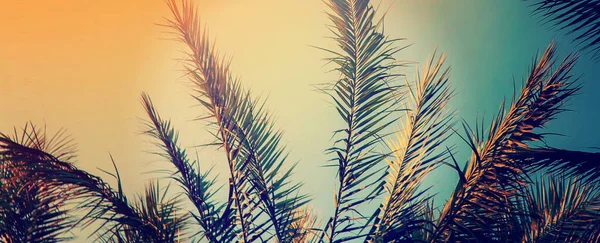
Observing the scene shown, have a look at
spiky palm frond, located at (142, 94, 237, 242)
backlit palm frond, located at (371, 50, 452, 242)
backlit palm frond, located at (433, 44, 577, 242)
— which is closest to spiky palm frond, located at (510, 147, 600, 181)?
backlit palm frond, located at (433, 44, 577, 242)

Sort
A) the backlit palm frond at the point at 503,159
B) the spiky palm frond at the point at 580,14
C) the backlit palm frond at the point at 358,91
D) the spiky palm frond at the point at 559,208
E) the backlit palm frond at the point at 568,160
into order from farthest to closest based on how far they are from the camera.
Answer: the spiky palm frond at the point at 559,208 < the backlit palm frond at the point at 358,91 < the backlit palm frond at the point at 503,159 < the spiky palm frond at the point at 580,14 < the backlit palm frond at the point at 568,160

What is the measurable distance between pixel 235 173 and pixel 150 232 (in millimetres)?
661

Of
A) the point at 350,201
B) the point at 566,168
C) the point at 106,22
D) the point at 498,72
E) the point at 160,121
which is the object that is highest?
the point at 106,22

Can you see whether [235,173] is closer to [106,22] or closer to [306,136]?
[306,136]

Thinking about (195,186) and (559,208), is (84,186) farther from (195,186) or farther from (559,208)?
(559,208)

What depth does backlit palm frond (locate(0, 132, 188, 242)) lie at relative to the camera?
2814 mm

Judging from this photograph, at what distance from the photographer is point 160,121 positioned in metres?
4.38

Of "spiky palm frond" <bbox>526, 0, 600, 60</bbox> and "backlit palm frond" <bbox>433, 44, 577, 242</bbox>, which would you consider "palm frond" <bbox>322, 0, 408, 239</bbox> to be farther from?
"spiky palm frond" <bbox>526, 0, 600, 60</bbox>

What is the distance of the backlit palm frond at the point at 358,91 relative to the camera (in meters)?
3.78

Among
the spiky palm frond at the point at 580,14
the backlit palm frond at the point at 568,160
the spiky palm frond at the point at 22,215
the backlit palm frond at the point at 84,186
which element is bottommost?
the backlit palm frond at the point at 568,160

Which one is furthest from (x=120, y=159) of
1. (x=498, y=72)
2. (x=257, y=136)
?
(x=498, y=72)

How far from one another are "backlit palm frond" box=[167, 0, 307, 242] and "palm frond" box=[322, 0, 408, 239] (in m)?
0.37

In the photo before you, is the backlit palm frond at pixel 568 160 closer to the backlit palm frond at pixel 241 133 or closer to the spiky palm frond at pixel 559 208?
the spiky palm frond at pixel 559 208

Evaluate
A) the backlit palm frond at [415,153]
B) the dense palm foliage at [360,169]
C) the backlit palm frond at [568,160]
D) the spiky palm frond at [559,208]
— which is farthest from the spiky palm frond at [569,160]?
the spiky palm frond at [559,208]
